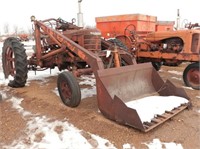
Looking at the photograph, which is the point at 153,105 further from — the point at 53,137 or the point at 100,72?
the point at 53,137

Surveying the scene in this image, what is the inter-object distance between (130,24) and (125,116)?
5.62 metres

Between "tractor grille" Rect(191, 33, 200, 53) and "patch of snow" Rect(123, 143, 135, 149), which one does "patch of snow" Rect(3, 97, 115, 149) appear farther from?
"tractor grille" Rect(191, 33, 200, 53)

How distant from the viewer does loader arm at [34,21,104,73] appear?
399 centimetres

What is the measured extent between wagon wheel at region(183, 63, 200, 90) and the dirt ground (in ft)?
1.96

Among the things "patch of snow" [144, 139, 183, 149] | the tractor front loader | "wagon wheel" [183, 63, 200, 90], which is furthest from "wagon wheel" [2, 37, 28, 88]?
"wagon wheel" [183, 63, 200, 90]

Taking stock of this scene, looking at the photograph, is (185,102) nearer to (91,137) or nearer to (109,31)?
(91,137)

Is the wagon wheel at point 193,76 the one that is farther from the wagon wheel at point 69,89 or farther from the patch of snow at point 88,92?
the wagon wheel at point 69,89

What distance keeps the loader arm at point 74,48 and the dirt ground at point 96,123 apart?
839mm

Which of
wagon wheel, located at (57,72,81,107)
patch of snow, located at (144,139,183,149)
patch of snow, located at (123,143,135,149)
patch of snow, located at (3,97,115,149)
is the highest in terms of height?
wagon wheel, located at (57,72,81,107)

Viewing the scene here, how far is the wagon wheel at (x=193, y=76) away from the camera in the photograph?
225 inches

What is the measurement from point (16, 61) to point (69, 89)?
199 cm

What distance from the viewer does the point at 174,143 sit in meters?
3.02

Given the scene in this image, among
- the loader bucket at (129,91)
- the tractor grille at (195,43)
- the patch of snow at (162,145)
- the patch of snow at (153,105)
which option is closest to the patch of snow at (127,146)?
the patch of snow at (162,145)

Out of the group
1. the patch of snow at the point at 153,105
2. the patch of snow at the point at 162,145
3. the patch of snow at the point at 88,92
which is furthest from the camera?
the patch of snow at the point at 88,92
